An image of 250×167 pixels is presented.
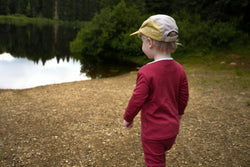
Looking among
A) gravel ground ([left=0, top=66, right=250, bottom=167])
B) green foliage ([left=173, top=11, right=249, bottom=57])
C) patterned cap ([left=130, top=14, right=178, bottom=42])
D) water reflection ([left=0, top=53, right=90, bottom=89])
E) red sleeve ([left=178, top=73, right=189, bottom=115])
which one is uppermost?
patterned cap ([left=130, top=14, right=178, bottom=42])

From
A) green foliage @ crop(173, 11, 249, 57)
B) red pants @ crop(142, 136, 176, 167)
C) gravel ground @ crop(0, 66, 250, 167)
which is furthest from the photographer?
green foliage @ crop(173, 11, 249, 57)

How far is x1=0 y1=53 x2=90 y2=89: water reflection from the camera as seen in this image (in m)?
13.3

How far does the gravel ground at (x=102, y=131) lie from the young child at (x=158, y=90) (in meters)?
2.18

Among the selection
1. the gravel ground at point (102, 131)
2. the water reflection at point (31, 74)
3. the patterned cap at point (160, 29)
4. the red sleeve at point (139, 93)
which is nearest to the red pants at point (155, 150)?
the red sleeve at point (139, 93)

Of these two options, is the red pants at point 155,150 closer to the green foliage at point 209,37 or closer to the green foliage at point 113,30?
the green foliage at point 209,37

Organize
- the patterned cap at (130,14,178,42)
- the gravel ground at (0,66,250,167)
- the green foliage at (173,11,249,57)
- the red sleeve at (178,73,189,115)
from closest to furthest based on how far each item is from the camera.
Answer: the patterned cap at (130,14,178,42) < the red sleeve at (178,73,189,115) < the gravel ground at (0,66,250,167) < the green foliage at (173,11,249,57)

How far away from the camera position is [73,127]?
5691mm

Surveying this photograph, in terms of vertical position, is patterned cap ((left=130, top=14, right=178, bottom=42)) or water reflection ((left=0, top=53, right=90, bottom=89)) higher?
patterned cap ((left=130, top=14, right=178, bottom=42))

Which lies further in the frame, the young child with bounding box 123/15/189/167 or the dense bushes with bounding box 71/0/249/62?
the dense bushes with bounding box 71/0/249/62

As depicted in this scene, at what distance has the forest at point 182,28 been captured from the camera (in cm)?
1733

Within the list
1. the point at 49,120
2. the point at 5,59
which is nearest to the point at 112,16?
the point at 5,59

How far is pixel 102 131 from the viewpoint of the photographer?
5.46 meters

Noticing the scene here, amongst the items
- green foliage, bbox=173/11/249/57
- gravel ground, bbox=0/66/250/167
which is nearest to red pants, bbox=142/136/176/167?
gravel ground, bbox=0/66/250/167

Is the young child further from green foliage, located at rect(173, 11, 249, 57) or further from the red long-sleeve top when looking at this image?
green foliage, located at rect(173, 11, 249, 57)
